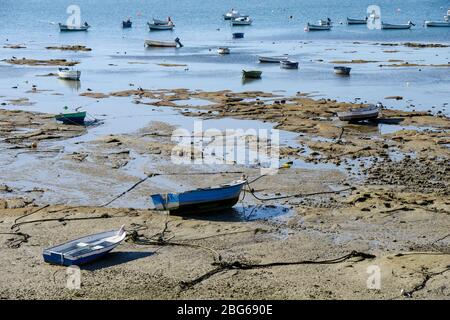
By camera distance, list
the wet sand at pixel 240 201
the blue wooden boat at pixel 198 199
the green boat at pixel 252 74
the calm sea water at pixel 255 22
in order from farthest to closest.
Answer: the calm sea water at pixel 255 22 → the green boat at pixel 252 74 → the blue wooden boat at pixel 198 199 → the wet sand at pixel 240 201

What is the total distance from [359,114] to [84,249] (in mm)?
23145

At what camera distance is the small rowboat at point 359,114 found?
39875 millimetres

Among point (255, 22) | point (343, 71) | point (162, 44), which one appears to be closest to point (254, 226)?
point (343, 71)

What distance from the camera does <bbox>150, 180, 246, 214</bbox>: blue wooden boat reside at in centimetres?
2439

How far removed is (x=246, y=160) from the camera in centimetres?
3234

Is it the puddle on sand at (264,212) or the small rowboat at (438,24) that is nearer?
the puddle on sand at (264,212)

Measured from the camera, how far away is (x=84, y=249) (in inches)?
807

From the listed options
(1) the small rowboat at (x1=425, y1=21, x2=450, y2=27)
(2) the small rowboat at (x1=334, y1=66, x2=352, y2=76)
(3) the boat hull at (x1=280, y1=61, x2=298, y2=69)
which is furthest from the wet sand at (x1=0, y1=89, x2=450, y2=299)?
(1) the small rowboat at (x1=425, y1=21, x2=450, y2=27)

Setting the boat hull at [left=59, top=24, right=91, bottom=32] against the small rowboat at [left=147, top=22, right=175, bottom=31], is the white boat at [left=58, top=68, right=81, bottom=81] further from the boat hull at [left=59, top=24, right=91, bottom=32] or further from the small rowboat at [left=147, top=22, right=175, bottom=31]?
the boat hull at [left=59, top=24, right=91, bottom=32]

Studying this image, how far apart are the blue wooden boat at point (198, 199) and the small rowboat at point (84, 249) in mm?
3114

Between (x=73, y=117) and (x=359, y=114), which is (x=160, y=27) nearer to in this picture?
(x=73, y=117)

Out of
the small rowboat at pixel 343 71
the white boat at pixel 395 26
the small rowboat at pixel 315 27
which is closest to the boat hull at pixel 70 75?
the small rowboat at pixel 343 71

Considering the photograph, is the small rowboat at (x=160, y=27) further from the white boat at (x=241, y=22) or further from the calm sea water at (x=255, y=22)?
the white boat at (x=241, y=22)

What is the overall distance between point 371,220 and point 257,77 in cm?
3886
